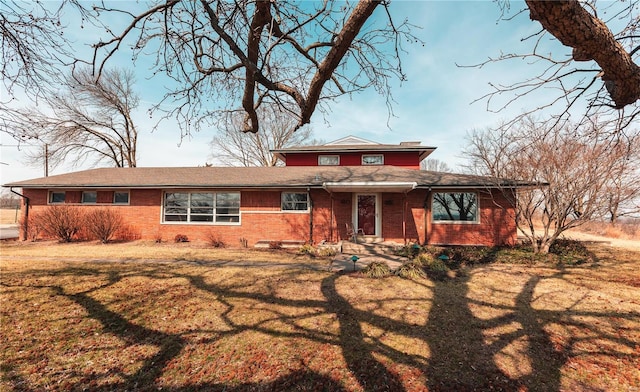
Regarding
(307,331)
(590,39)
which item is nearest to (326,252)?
(307,331)

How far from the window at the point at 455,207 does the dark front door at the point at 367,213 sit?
2.90 m

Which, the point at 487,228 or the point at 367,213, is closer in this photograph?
the point at 487,228

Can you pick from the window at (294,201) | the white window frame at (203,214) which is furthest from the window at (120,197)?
the window at (294,201)

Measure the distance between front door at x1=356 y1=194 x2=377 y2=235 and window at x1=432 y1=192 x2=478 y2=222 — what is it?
114 inches

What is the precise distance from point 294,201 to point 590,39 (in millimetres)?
12337

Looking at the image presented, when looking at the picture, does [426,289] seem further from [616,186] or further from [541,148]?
[616,186]

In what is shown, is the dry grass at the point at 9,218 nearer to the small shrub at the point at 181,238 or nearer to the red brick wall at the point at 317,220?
the red brick wall at the point at 317,220

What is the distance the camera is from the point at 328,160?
19.3 meters

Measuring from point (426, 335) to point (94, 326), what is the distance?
5.66m

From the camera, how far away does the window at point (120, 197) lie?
14.6m

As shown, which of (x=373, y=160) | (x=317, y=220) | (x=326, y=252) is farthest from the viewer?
(x=373, y=160)

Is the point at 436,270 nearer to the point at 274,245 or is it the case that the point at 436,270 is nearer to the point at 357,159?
the point at 274,245

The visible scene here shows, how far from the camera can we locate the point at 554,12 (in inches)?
77.8

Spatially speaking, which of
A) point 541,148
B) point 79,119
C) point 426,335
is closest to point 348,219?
point 541,148
